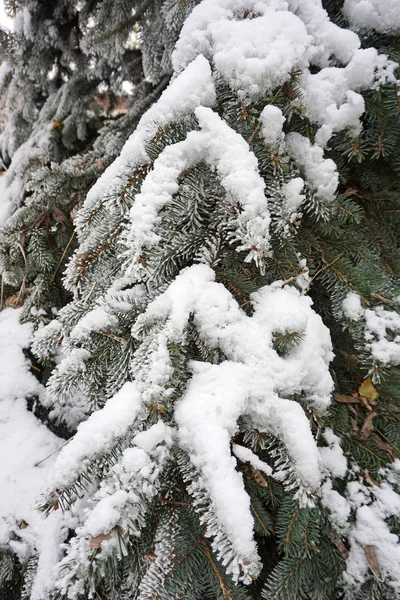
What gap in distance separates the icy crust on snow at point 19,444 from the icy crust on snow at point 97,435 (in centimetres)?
48

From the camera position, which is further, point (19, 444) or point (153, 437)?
point (19, 444)

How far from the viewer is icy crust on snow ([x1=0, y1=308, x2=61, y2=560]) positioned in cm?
114

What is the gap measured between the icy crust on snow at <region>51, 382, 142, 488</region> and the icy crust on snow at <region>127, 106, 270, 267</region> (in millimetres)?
315

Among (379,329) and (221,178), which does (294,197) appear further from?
(379,329)

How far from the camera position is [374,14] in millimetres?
1093

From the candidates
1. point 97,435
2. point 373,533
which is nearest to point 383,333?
point 373,533

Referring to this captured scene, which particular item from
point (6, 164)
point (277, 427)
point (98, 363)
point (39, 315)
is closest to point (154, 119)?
point (98, 363)

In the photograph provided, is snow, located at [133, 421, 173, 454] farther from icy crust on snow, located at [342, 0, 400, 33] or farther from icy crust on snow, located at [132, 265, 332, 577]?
icy crust on snow, located at [342, 0, 400, 33]

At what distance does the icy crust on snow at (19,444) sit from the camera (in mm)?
1138

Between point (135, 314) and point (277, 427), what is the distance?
17.8 inches

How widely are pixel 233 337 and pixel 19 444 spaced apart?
3.26 ft

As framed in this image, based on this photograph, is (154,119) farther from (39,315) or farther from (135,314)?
(39,315)

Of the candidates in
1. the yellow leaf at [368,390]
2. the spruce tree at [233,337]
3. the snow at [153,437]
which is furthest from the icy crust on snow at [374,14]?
the snow at [153,437]

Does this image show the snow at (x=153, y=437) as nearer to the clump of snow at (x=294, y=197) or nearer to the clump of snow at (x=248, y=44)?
the clump of snow at (x=294, y=197)
